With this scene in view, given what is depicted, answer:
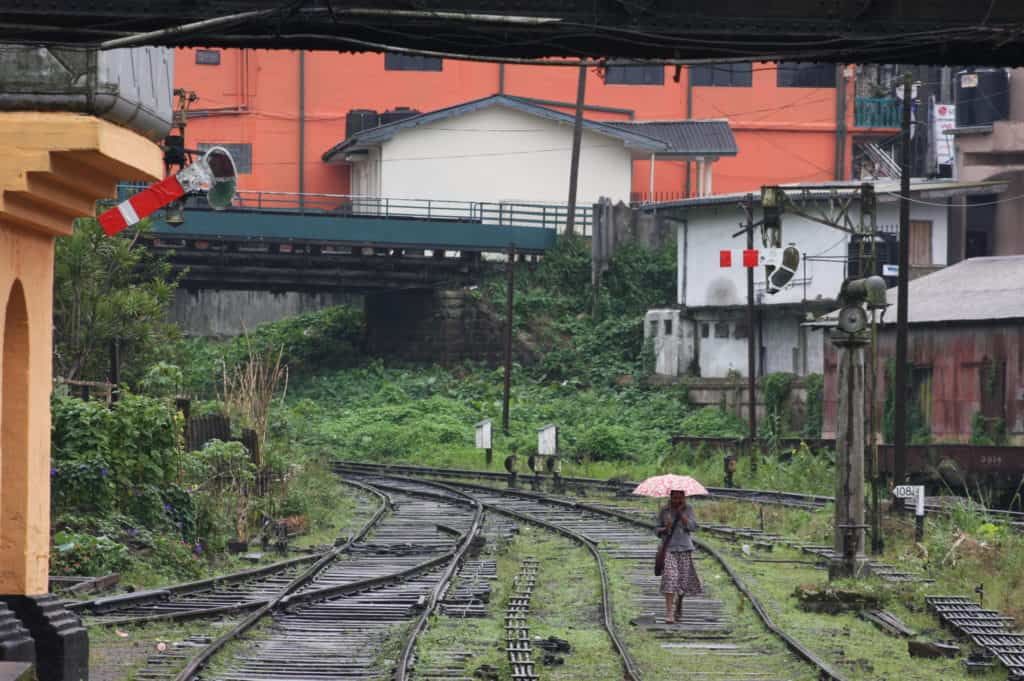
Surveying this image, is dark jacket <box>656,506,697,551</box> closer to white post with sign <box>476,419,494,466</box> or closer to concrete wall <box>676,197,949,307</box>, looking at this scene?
white post with sign <box>476,419,494,466</box>

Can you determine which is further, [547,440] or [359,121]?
[359,121]

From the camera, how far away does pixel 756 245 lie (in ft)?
166

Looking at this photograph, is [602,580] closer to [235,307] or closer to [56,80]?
[56,80]

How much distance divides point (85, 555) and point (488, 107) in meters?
39.4

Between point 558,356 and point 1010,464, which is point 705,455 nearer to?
point 1010,464

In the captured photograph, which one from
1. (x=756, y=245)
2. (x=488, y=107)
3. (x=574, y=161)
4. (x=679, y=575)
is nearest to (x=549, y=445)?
(x=756, y=245)

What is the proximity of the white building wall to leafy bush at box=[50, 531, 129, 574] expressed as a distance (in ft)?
125

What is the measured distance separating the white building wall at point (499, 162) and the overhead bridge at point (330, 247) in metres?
2.14

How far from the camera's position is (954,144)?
53250 mm

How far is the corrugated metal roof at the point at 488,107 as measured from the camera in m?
54.2

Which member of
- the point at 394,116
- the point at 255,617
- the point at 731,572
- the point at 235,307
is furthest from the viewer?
the point at 235,307

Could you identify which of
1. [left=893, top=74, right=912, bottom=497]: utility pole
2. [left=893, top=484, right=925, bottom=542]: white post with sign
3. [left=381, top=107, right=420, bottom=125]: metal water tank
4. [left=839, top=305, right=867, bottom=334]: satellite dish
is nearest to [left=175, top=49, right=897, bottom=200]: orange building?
[left=381, top=107, right=420, bottom=125]: metal water tank

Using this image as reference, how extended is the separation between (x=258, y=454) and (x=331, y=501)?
2.73 metres

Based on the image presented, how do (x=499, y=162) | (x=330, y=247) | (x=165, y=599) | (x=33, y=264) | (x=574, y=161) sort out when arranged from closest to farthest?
1. (x=33, y=264)
2. (x=165, y=599)
3. (x=330, y=247)
4. (x=574, y=161)
5. (x=499, y=162)
